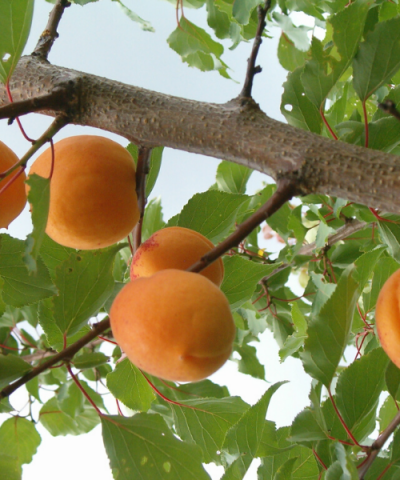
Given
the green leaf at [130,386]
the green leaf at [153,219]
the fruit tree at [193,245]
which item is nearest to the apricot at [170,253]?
the fruit tree at [193,245]

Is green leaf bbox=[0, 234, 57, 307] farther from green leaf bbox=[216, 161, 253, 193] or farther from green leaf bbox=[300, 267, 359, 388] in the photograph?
green leaf bbox=[216, 161, 253, 193]

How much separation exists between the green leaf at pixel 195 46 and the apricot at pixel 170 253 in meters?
0.89

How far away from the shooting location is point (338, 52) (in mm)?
604

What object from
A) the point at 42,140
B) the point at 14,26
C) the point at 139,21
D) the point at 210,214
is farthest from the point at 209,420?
the point at 139,21

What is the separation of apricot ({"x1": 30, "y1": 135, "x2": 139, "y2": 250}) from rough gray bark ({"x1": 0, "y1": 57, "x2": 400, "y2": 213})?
37mm

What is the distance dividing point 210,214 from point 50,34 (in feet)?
1.47

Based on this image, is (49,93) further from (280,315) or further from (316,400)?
(280,315)

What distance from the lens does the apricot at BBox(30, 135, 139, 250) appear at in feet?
1.86

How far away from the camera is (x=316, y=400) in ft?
1.98

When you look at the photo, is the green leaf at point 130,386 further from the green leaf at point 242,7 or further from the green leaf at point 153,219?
the green leaf at point 242,7

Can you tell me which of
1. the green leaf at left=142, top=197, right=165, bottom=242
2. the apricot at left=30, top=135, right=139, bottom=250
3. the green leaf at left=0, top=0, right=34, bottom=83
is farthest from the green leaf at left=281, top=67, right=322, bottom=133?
the green leaf at left=142, top=197, right=165, bottom=242

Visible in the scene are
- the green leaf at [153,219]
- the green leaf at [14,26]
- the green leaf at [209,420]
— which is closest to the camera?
the green leaf at [14,26]

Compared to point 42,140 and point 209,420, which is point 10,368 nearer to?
point 42,140

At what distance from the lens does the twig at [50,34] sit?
76cm
